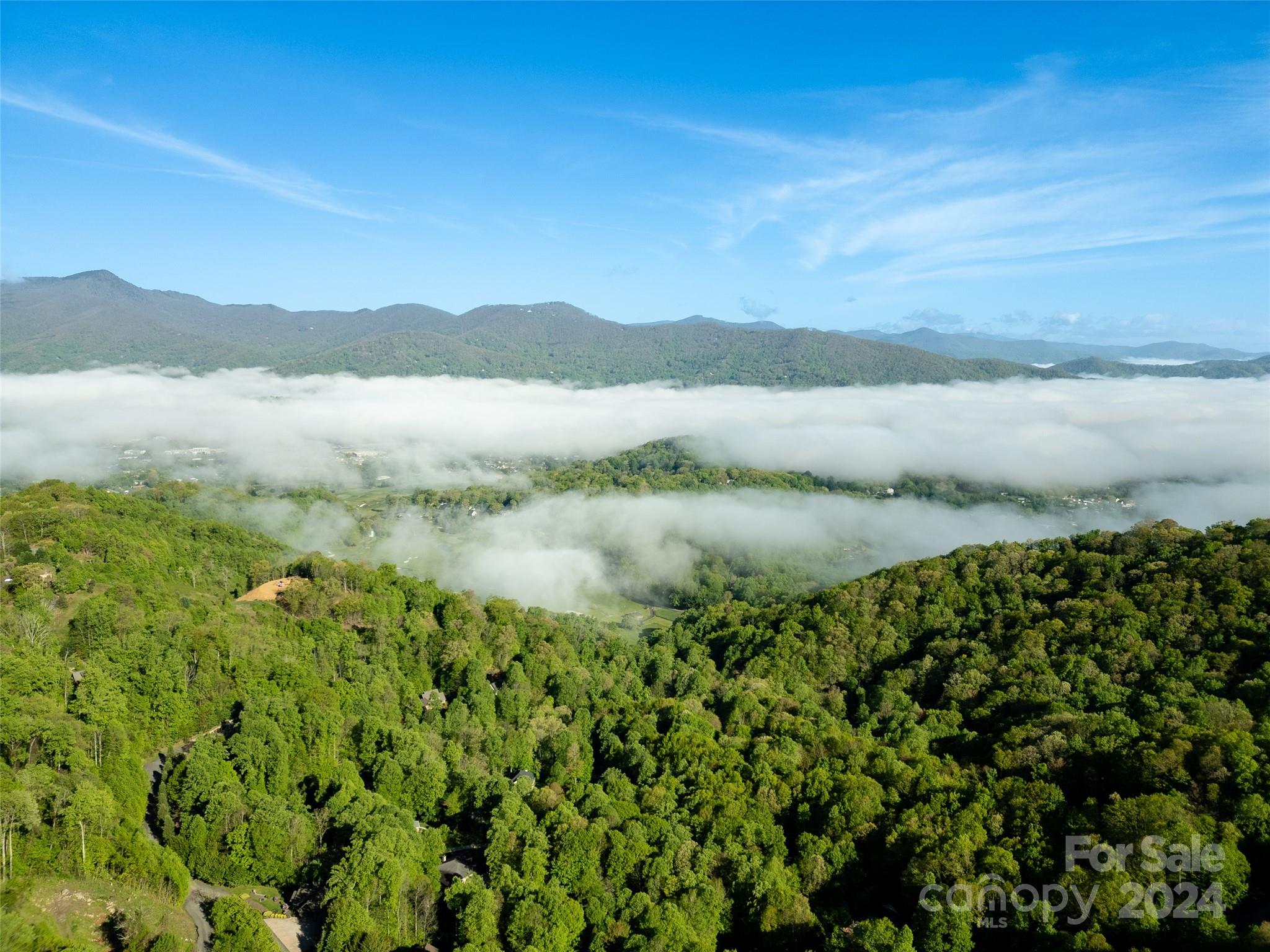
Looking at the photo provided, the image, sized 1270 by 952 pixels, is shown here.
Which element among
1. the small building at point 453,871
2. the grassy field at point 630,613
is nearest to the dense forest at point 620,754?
the small building at point 453,871

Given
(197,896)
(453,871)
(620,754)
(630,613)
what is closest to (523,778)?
(620,754)

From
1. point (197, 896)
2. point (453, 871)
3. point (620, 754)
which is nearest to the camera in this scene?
point (197, 896)

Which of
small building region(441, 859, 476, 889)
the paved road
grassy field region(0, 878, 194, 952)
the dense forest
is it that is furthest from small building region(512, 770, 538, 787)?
grassy field region(0, 878, 194, 952)

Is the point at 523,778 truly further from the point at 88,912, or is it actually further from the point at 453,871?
the point at 88,912

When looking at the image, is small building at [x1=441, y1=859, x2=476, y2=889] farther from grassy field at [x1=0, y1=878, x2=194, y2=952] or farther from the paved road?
grassy field at [x1=0, y1=878, x2=194, y2=952]

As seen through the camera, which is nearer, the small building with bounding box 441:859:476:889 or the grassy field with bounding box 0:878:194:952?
the grassy field with bounding box 0:878:194:952

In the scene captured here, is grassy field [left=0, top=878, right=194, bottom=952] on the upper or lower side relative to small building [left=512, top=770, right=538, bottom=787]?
upper

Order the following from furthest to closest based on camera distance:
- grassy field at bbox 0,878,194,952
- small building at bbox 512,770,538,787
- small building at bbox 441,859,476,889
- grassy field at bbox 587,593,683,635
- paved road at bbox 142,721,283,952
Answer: grassy field at bbox 587,593,683,635 → small building at bbox 512,770,538,787 → small building at bbox 441,859,476,889 → paved road at bbox 142,721,283,952 → grassy field at bbox 0,878,194,952

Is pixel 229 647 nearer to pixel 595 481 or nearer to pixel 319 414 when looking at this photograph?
pixel 595 481

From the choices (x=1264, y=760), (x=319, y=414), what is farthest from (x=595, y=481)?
(x=1264, y=760)
